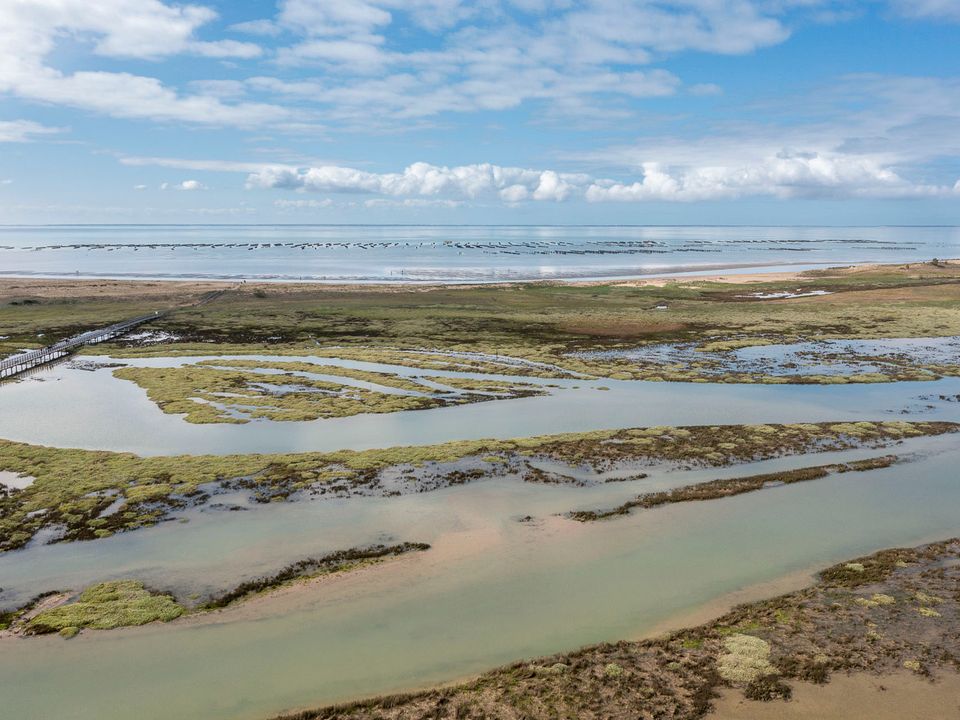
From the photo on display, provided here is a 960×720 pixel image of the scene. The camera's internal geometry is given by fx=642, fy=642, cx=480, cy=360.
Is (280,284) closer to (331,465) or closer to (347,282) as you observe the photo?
(347,282)

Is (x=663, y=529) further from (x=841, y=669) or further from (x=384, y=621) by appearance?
(x=384, y=621)

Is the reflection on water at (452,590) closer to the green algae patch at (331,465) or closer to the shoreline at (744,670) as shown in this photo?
the shoreline at (744,670)

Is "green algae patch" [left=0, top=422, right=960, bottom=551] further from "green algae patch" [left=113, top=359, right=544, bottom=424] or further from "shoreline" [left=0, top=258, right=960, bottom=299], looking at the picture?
"shoreline" [left=0, top=258, right=960, bottom=299]

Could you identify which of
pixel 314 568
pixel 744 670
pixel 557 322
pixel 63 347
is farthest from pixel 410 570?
pixel 557 322

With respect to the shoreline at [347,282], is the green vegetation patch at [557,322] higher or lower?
lower

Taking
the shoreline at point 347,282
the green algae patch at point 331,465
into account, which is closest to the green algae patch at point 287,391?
the green algae patch at point 331,465

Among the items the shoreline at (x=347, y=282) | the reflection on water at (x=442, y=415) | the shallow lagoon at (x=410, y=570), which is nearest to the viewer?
the shallow lagoon at (x=410, y=570)
